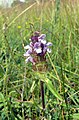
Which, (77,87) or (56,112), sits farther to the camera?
(77,87)

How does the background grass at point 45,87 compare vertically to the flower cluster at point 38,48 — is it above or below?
below

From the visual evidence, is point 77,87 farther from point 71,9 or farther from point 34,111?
point 71,9

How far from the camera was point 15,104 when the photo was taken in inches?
49.3

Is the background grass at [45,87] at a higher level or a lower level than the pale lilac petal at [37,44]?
lower

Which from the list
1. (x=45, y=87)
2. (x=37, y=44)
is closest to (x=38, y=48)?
(x=37, y=44)

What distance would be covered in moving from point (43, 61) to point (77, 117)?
217mm

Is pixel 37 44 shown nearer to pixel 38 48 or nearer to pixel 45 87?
pixel 38 48

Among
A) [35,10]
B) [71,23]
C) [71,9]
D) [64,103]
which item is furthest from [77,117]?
[35,10]

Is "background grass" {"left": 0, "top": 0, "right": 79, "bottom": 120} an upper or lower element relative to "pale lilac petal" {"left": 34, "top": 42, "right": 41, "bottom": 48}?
lower

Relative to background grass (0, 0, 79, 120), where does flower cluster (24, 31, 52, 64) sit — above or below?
above

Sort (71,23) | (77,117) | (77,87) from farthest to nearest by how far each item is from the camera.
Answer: (71,23) → (77,87) → (77,117)

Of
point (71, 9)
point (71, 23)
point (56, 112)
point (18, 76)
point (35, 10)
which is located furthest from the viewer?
point (35, 10)

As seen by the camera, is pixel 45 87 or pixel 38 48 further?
pixel 45 87

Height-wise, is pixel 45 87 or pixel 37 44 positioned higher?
pixel 37 44
